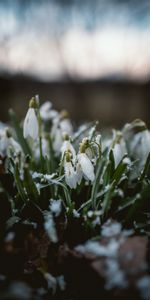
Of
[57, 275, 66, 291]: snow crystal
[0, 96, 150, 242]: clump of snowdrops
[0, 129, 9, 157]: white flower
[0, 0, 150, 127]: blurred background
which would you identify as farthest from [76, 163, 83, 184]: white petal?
[0, 0, 150, 127]: blurred background

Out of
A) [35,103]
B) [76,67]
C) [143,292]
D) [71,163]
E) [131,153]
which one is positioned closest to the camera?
[143,292]

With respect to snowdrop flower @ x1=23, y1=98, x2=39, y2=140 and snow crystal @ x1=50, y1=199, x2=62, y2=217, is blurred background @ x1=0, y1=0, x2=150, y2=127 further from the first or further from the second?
snow crystal @ x1=50, y1=199, x2=62, y2=217

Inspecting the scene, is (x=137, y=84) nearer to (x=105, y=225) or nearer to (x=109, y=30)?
(x=109, y=30)

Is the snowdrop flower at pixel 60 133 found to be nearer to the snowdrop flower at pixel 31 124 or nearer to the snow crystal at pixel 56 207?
the snowdrop flower at pixel 31 124

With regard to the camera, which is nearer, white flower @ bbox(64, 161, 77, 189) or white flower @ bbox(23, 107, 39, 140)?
white flower @ bbox(64, 161, 77, 189)

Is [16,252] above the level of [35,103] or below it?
below

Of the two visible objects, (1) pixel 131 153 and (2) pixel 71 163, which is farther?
(1) pixel 131 153

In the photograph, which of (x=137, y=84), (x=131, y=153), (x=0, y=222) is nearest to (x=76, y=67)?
(x=137, y=84)
